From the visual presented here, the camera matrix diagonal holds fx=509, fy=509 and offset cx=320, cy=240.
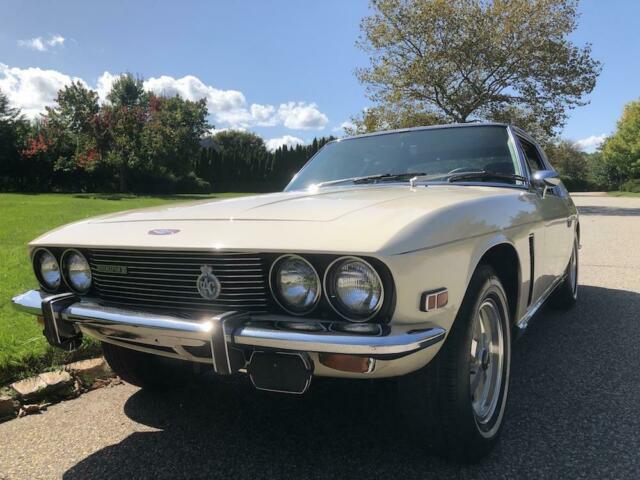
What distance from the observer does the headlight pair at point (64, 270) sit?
2.31 meters

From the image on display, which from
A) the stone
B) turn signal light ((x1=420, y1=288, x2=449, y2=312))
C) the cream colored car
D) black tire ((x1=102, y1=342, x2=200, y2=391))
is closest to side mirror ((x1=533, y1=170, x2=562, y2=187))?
the cream colored car

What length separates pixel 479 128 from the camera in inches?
132

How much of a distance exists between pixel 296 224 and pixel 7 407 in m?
2.06

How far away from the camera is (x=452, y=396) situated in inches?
73.2

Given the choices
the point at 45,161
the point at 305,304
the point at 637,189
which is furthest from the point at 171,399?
the point at 637,189

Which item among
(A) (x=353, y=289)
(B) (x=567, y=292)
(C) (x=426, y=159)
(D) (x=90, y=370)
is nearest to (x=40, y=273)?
(D) (x=90, y=370)

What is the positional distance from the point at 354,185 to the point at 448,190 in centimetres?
68

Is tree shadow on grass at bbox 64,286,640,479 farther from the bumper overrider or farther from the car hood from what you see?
the car hood

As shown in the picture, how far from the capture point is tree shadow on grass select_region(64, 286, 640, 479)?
80.7 inches

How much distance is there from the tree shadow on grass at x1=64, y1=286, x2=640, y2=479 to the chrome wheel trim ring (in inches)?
6.5

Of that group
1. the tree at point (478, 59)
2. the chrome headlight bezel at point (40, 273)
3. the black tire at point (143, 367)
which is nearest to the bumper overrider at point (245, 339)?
the chrome headlight bezel at point (40, 273)

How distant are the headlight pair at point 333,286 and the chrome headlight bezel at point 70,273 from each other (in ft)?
3.30

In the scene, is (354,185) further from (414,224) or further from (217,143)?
(217,143)

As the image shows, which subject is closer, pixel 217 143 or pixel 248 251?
pixel 248 251
